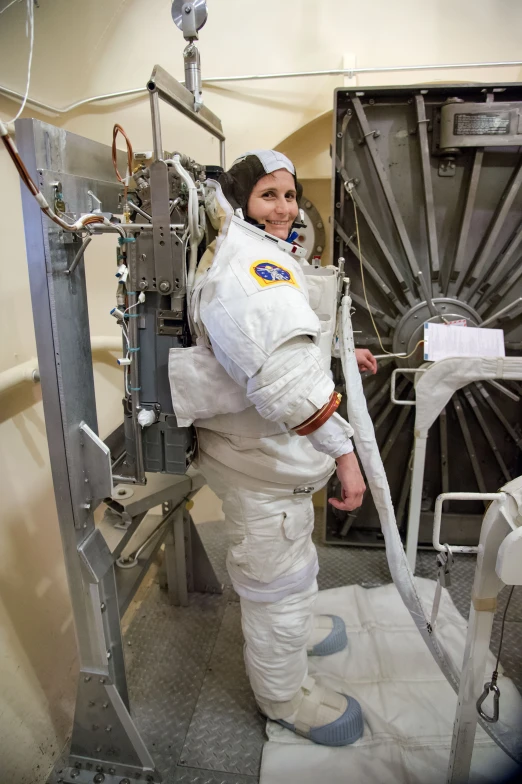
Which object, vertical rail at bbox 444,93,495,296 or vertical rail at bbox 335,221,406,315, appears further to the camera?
vertical rail at bbox 335,221,406,315

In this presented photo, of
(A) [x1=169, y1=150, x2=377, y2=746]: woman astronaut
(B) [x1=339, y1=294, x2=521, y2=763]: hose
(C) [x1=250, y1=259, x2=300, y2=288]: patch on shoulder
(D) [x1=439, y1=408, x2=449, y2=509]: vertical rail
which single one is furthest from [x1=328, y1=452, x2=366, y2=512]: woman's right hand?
(D) [x1=439, y1=408, x2=449, y2=509]: vertical rail

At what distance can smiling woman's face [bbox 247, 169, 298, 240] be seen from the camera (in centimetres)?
138

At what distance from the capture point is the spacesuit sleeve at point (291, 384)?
1.10m

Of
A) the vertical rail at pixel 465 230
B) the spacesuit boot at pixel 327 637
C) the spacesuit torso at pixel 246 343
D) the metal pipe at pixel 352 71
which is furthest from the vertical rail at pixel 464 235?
the spacesuit boot at pixel 327 637

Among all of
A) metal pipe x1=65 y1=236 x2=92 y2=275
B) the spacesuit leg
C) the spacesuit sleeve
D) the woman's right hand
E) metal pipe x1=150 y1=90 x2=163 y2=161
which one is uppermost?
metal pipe x1=150 y1=90 x2=163 y2=161

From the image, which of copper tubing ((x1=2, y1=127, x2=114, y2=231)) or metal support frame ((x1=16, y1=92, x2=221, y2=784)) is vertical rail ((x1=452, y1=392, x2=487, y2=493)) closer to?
metal support frame ((x1=16, y1=92, x2=221, y2=784))

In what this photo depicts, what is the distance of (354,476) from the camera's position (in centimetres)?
129

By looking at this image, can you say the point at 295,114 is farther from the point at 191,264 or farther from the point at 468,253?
the point at 191,264

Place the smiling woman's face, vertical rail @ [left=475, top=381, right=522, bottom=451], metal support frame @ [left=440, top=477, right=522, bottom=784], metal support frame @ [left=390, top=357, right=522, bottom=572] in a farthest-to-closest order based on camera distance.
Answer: vertical rail @ [left=475, top=381, right=522, bottom=451], metal support frame @ [left=390, top=357, right=522, bottom=572], the smiling woman's face, metal support frame @ [left=440, top=477, right=522, bottom=784]

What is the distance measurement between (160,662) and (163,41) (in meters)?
2.58

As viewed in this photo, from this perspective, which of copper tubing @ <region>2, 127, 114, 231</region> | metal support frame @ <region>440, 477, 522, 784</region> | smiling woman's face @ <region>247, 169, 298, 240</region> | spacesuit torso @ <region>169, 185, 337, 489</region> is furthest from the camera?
smiling woman's face @ <region>247, 169, 298, 240</region>

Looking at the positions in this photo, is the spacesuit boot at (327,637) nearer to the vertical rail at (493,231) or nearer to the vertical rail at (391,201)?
the vertical rail at (391,201)

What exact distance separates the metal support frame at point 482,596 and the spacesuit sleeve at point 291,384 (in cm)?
35

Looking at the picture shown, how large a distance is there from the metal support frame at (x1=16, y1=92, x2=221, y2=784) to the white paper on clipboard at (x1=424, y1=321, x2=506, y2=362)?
117 centimetres
